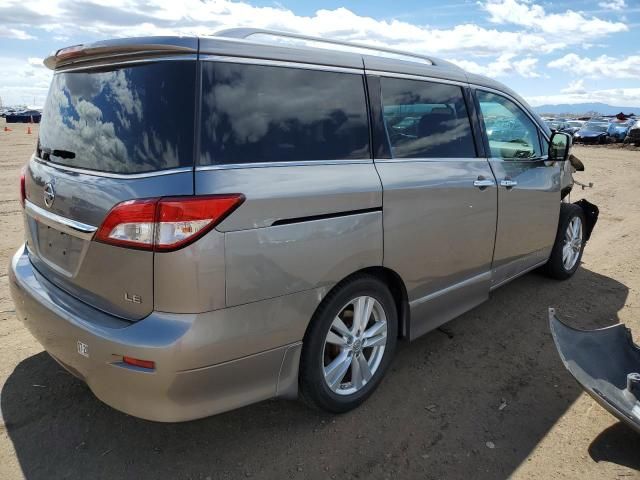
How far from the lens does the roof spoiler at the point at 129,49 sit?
7.14 ft

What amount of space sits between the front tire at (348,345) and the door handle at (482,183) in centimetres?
105

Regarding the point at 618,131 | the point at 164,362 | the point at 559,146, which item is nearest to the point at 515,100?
the point at 559,146

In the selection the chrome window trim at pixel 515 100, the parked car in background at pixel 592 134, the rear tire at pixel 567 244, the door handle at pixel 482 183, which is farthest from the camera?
the parked car in background at pixel 592 134

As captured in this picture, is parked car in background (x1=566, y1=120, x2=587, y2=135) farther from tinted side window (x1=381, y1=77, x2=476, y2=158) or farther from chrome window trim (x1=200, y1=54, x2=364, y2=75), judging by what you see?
chrome window trim (x1=200, y1=54, x2=364, y2=75)

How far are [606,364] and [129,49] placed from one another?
311 cm

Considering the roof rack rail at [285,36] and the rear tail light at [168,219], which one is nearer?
the rear tail light at [168,219]

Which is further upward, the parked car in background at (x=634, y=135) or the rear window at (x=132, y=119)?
the parked car in background at (x=634, y=135)

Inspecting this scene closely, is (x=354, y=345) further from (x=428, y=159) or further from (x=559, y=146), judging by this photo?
(x=559, y=146)

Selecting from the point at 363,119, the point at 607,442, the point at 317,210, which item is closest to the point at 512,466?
the point at 607,442

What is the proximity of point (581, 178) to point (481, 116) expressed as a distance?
10.9 metres

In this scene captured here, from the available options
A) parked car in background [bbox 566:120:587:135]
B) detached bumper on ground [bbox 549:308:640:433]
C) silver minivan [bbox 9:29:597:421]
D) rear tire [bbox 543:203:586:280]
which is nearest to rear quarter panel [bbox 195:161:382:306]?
silver minivan [bbox 9:29:597:421]

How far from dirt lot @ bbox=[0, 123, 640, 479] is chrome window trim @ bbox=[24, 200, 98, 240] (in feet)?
3.55

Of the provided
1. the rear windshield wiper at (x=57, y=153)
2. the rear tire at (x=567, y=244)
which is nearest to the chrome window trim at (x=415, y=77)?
the rear windshield wiper at (x=57, y=153)

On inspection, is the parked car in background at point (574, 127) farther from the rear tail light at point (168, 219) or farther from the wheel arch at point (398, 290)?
the rear tail light at point (168, 219)
